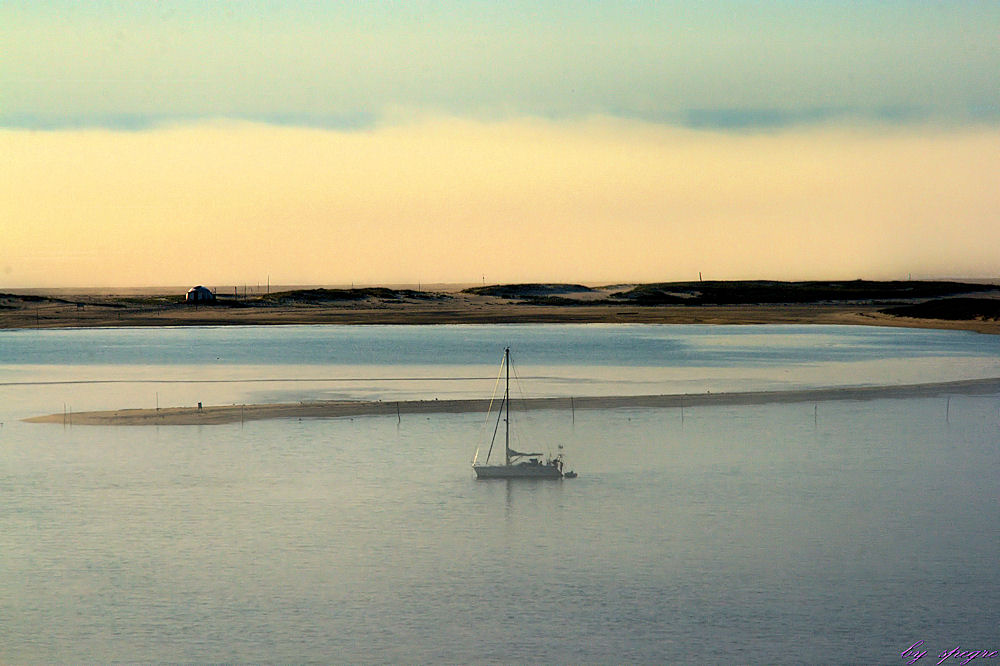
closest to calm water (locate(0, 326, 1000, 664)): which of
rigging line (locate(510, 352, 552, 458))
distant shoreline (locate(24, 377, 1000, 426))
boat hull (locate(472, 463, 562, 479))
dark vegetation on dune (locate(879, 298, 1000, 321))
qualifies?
boat hull (locate(472, 463, 562, 479))

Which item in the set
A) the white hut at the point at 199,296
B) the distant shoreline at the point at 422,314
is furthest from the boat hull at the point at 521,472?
the white hut at the point at 199,296

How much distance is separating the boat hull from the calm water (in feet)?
2.11

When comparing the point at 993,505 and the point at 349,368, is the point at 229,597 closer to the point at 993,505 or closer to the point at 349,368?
the point at 993,505

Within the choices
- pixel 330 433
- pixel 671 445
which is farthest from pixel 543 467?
pixel 330 433

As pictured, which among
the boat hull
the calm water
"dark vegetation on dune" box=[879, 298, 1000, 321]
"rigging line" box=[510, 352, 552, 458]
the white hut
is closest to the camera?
the calm water

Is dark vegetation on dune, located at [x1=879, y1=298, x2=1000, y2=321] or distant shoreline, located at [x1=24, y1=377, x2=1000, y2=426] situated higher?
dark vegetation on dune, located at [x1=879, y1=298, x2=1000, y2=321]

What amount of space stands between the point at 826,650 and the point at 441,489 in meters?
15.0

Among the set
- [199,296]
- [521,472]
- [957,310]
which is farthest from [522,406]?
[199,296]

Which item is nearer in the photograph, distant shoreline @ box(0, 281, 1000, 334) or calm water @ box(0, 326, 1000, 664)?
calm water @ box(0, 326, 1000, 664)

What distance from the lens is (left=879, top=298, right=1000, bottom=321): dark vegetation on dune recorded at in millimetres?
136125
